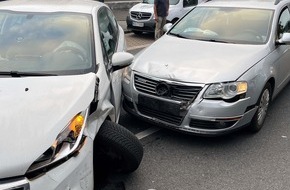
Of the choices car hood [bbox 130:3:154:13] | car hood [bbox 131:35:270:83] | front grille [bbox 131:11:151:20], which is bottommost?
front grille [bbox 131:11:151:20]

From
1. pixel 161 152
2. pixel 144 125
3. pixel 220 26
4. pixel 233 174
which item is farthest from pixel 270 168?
pixel 220 26

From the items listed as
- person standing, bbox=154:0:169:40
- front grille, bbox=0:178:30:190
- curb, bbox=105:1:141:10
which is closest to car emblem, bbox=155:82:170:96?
front grille, bbox=0:178:30:190

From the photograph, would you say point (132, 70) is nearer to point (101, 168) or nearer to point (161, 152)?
point (161, 152)

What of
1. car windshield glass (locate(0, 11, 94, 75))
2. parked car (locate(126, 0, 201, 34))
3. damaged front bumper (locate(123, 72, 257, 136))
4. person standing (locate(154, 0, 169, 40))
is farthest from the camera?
parked car (locate(126, 0, 201, 34))

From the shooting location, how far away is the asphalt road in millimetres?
3467

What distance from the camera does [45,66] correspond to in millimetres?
3320

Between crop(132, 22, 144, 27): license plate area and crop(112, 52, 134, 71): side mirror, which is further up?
crop(112, 52, 134, 71): side mirror

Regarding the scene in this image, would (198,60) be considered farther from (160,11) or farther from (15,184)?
(160,11)

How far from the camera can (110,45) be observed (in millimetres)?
4238

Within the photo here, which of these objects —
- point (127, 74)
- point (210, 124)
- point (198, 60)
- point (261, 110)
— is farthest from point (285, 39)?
point (127, 74)

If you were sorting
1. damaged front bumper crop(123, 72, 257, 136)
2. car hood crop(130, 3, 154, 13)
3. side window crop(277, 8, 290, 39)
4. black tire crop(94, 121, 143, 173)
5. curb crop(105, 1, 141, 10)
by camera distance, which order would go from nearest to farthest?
black tire crop(94, 121, 143, 173), damaged front bumper crop(123, 72, 257, 136), side window crop(277, 8, 290, 39), car hood crop(130, 3, 154, 13), curb crop(105, 1, 141, 10)

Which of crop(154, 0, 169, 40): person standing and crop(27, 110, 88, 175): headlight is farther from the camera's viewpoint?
crop(154, 0, 169, 40): person standing

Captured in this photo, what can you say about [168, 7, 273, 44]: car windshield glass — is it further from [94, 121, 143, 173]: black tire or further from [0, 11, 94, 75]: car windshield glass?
[94, 121, 143, 173]: black tire

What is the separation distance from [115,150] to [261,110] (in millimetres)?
2244
